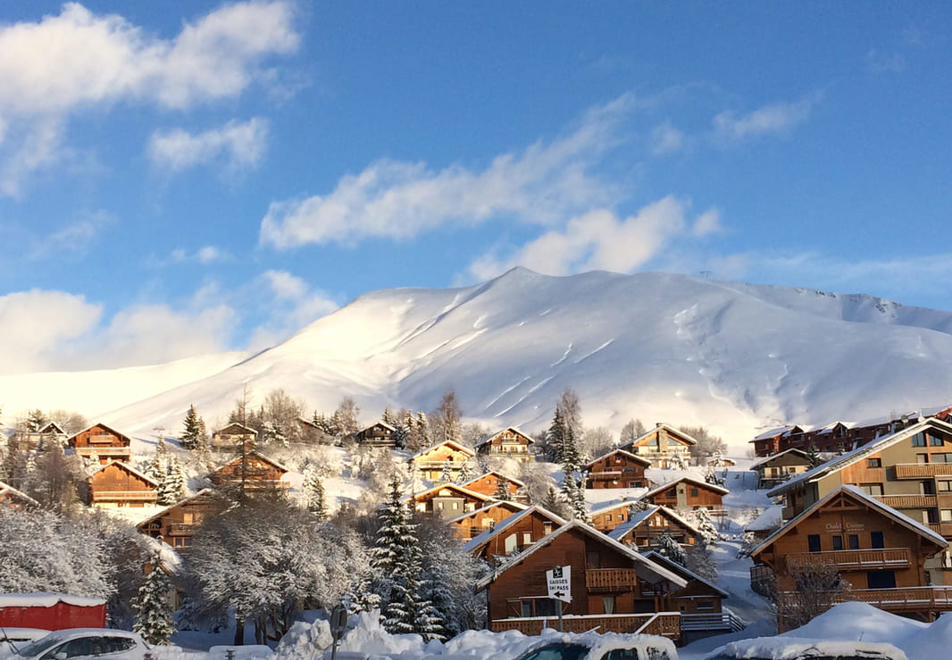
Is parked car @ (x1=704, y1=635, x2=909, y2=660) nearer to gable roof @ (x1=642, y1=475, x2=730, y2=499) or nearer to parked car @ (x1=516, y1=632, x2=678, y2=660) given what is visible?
parked car @ (x1=516, y1=632, x2=678, y2=660)

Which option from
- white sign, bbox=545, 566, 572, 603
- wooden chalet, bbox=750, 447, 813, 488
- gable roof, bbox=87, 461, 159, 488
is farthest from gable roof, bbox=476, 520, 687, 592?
wooden chalet, bbox=750, 447, 813, 488

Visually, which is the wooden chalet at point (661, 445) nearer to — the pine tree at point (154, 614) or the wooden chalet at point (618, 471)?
the wooden chalet at point (618, 471)

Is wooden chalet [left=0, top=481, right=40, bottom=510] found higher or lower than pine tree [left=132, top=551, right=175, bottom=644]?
higher

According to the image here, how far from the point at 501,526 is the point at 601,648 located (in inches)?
1607

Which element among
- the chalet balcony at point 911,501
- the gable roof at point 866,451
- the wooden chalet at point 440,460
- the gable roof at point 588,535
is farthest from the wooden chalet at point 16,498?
the chalet balcony at point 911,501

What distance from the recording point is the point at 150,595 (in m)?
49.1

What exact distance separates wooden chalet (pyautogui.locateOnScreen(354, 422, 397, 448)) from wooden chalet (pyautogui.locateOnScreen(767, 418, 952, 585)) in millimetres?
88026

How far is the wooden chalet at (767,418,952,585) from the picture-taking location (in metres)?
61.0

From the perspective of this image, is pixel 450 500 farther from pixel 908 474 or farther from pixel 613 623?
pixel 613 623

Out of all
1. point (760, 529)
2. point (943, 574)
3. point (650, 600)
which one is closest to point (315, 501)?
point (760, 529)

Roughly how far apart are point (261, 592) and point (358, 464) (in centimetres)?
6533

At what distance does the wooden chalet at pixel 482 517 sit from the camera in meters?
83.4

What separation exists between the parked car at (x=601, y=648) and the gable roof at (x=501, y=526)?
33381mm

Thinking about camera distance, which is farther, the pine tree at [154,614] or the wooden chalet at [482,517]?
the wooden chalet at [482,517]
